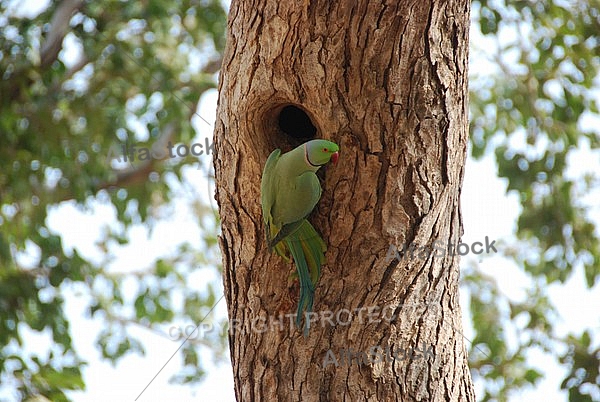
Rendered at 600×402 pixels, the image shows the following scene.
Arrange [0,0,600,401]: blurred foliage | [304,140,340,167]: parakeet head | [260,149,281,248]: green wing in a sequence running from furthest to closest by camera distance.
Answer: [0,0,600,401]: blurred foliage, [260,149,281,248]: green wing, [304,140,340,167]: parakeet head

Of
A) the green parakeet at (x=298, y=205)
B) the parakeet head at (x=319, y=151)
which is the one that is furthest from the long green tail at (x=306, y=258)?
the parakeet head at (x=319, y=151)

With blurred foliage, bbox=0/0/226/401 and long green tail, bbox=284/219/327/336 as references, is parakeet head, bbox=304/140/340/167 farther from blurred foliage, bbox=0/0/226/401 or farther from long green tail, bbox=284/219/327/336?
blurred foliage, bbox=0/0/226/401

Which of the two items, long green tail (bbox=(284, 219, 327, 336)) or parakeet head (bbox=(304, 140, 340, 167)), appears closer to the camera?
parakeet head (bbox=(304, 140, 340, 167))

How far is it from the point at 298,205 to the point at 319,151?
18cm

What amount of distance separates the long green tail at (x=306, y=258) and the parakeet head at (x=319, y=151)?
22cm

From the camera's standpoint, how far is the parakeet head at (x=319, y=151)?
6.88 ft

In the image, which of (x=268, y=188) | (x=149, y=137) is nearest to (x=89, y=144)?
(x=149, y=137)

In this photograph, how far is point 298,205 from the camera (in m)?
2.17

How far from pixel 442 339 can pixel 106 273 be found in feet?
17.5

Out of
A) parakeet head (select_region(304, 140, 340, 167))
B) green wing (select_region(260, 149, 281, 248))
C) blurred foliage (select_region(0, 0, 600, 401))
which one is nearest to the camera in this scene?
parakeet head (select_region(304, 140, 340, 167))

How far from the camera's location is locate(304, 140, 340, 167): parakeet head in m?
2.10

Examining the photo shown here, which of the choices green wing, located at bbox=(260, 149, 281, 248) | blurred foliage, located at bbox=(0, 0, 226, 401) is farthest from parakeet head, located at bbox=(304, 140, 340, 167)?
blurred foliage, located at bbox=(0, 0, 226, 401)

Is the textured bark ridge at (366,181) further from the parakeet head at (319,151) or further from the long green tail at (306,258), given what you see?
the parakeet head at (319,151)

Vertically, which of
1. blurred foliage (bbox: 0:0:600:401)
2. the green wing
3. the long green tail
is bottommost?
the long green tail
